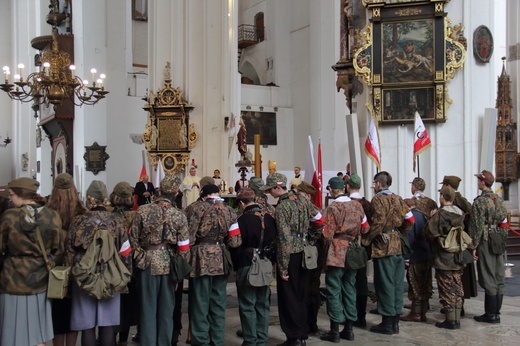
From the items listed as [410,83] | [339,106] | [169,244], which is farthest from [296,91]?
[169,244]

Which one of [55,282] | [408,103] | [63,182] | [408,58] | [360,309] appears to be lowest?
[360,309]

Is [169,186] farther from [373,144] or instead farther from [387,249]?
[373,144]

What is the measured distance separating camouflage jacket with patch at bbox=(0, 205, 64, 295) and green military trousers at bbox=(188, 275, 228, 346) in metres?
1.58

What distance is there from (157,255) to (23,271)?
1220 millimetres

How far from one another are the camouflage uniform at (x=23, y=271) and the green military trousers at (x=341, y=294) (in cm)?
307

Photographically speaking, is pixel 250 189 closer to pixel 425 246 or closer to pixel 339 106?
pixel 425 246

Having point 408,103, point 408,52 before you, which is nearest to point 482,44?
point 408,52

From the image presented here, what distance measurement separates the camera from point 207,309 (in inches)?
245

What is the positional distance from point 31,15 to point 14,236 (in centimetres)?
2463

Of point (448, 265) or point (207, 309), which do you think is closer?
point (207, 309)

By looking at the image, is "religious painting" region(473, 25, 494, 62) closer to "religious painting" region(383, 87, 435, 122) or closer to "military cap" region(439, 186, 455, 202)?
"religious painting" region(383, 87, 435, 122)

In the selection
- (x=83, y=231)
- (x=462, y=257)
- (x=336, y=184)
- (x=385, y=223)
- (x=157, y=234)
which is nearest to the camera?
(x=83, y=231)

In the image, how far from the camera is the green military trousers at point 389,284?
722 centimetres

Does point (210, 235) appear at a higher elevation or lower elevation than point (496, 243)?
higher
